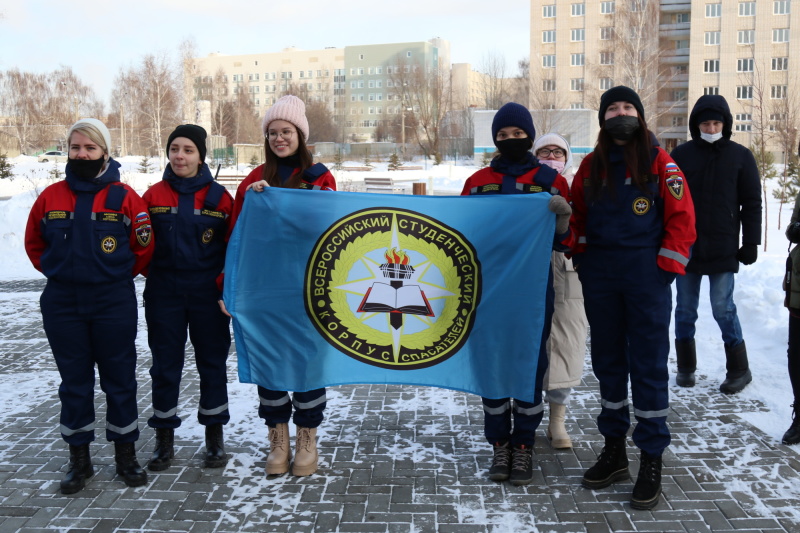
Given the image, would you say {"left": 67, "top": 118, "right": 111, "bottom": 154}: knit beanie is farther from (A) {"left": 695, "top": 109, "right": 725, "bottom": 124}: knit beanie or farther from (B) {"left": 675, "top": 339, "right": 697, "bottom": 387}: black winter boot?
(B) {"left": 675, "top": 339, "right": 697, "bottom": 387}: black winter boot

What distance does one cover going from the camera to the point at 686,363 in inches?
249

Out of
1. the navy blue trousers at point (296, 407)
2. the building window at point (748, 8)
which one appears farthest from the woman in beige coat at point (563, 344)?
the building window at point (748, 8)

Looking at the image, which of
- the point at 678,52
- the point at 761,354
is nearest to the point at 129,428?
the point at 761,354

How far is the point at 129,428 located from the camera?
14.8 ft

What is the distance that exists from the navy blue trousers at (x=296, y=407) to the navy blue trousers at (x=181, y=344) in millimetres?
346

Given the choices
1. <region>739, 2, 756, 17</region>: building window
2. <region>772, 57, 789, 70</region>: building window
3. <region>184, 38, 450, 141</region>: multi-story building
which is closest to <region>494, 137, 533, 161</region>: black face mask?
<region>772, 57, 789, 70</region>: building window

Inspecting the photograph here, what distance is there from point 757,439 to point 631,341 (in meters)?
1.53

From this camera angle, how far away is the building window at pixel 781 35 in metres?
67.6

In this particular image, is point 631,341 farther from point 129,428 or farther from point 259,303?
point 129,428

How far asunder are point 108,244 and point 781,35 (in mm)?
76842

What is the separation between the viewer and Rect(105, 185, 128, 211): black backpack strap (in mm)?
4340

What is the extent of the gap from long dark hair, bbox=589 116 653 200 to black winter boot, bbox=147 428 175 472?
3.13m

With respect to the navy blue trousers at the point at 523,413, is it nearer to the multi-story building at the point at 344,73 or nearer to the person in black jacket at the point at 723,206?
the person in black jacket at the point at 723,206

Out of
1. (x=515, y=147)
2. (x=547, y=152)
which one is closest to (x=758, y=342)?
(x=547, y=152)
